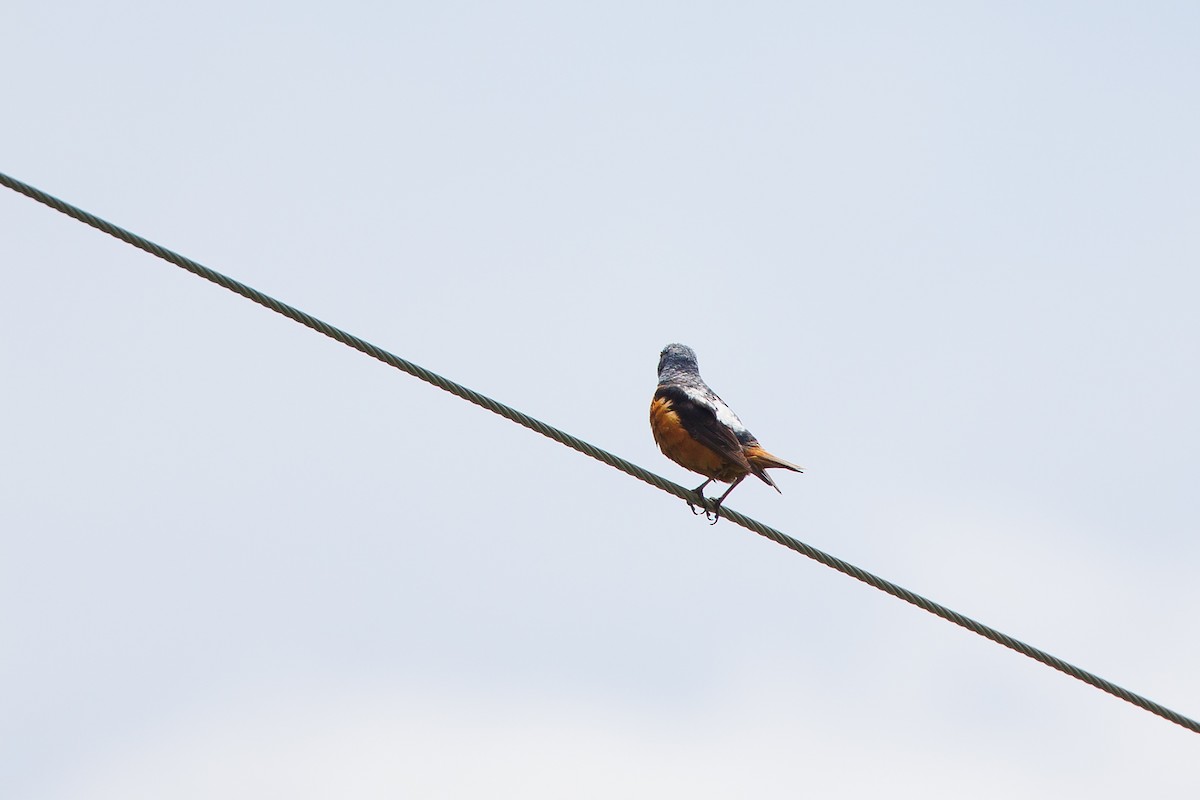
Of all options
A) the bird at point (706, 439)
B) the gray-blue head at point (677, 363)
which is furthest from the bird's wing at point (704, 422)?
the gray-blue head at point (677, 363)

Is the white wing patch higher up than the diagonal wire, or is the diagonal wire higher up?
the white wing patch

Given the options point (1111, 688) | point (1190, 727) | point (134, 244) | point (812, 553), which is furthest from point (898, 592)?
point (134, 244)

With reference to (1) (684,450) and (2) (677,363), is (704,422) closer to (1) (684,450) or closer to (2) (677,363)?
(1) (684,450)

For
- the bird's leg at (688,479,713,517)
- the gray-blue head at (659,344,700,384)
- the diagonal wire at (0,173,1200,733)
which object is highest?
the gray-blue head at (659,344,700,384)

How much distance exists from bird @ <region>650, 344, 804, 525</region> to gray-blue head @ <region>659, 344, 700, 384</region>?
52cm

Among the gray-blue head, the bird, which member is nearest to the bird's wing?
the bird

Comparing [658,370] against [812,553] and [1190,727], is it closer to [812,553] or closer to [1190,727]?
[812,553]

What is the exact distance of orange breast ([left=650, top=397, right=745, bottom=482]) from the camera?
11.8 metres

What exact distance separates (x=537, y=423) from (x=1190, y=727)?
3814 millimetres

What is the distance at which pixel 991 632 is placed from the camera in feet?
27.2

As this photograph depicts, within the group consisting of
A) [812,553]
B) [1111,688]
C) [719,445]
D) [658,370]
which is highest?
[658,370]

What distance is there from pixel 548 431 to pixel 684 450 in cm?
364

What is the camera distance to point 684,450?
39.3 ft

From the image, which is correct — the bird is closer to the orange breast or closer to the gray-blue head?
the orange breast
